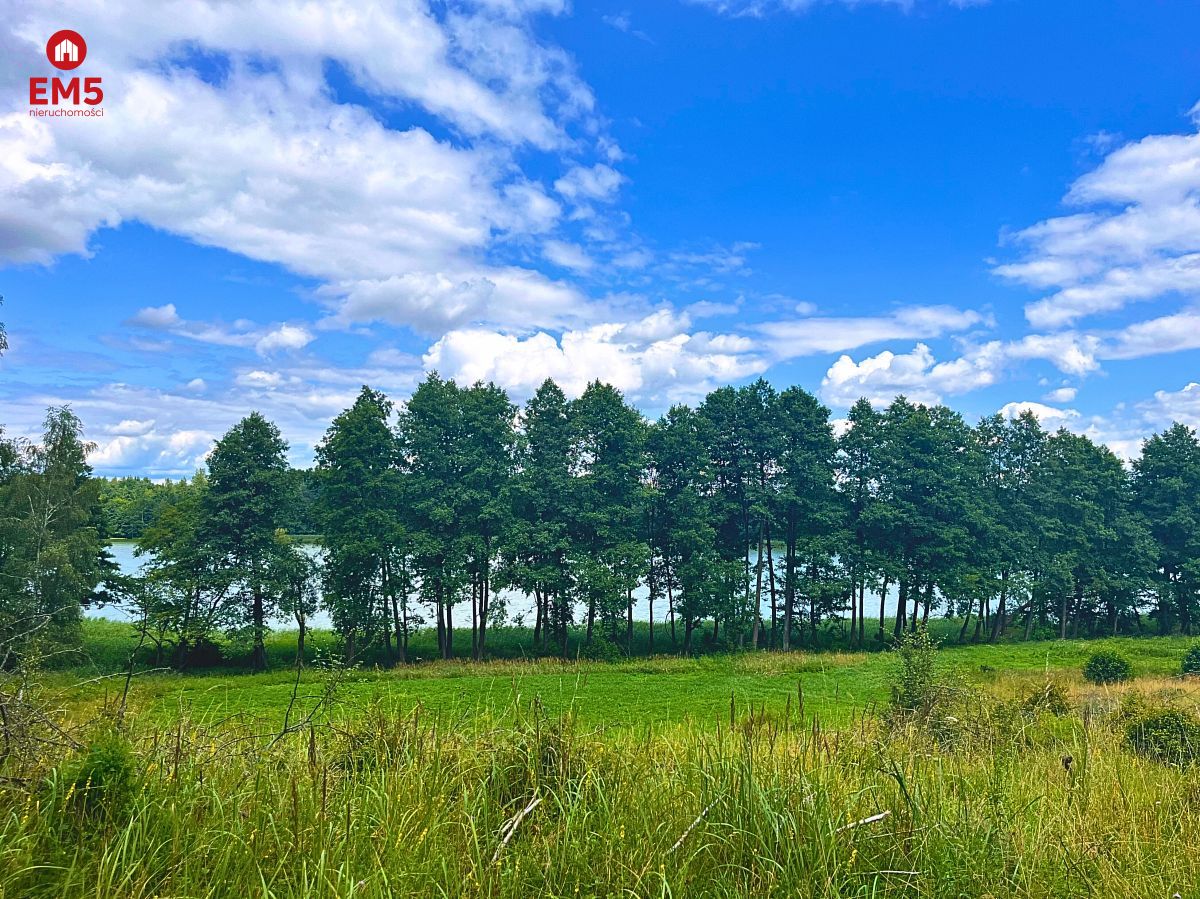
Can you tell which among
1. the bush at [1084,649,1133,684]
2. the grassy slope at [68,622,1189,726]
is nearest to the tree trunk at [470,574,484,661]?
the grassy slope at [68,622,1189,726]

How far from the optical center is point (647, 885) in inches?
104

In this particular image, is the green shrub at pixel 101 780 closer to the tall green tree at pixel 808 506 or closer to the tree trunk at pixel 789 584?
the tall green tree at pixel 808 506

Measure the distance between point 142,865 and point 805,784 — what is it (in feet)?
8.80

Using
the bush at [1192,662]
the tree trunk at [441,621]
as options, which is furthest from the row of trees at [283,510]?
the bush at [1192,662]

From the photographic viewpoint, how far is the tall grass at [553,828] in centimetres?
244

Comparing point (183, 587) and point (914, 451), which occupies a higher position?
point (914, 451)

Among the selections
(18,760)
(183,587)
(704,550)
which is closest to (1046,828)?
(18,760)

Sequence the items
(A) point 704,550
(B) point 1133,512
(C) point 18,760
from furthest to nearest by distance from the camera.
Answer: (B) point 1133,512 < (A) point 704,550 < (C) point 18,760

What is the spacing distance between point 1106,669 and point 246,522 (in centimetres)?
3165

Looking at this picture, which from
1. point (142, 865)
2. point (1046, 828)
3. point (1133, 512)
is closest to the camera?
point (142, 865)

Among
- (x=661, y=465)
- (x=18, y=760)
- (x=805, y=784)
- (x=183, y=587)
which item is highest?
(x=661, y=465)

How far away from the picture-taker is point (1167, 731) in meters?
8.47

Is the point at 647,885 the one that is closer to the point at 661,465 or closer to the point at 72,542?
the point at 72,542

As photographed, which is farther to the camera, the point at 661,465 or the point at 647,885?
the point at 661,465
